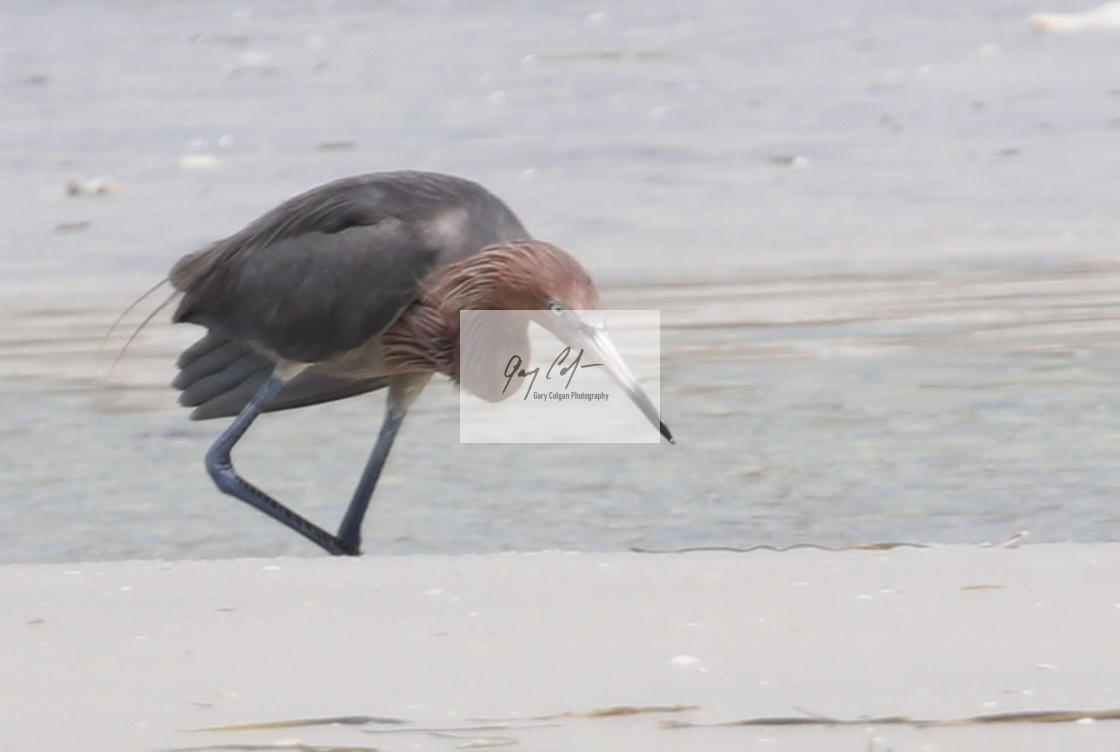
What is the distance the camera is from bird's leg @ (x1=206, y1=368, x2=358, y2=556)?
20.0 feet

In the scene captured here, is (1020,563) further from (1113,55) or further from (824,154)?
(1113,55)

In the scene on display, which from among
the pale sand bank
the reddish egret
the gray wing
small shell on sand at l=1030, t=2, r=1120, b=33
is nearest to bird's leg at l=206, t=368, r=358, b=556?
the reddish egret

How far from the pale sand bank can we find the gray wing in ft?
3.34

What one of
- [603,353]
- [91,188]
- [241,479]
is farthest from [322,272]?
[91,188]

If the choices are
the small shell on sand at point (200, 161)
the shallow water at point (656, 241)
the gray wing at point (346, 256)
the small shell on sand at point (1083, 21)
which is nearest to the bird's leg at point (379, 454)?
the shallow water at point (656, 241)

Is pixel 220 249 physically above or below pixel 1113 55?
above

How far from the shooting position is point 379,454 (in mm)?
6137

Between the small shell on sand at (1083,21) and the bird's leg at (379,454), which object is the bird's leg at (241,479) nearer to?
the bird's leg at (379,454)

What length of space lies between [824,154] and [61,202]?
3.62 meters

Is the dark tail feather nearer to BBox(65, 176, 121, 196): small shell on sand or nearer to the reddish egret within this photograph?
the reddish egret

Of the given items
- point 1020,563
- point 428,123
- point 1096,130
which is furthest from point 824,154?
point 1020,563

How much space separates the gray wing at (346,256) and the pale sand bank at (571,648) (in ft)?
3.34

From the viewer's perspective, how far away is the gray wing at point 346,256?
5.89 meters

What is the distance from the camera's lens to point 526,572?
4.85 metres
